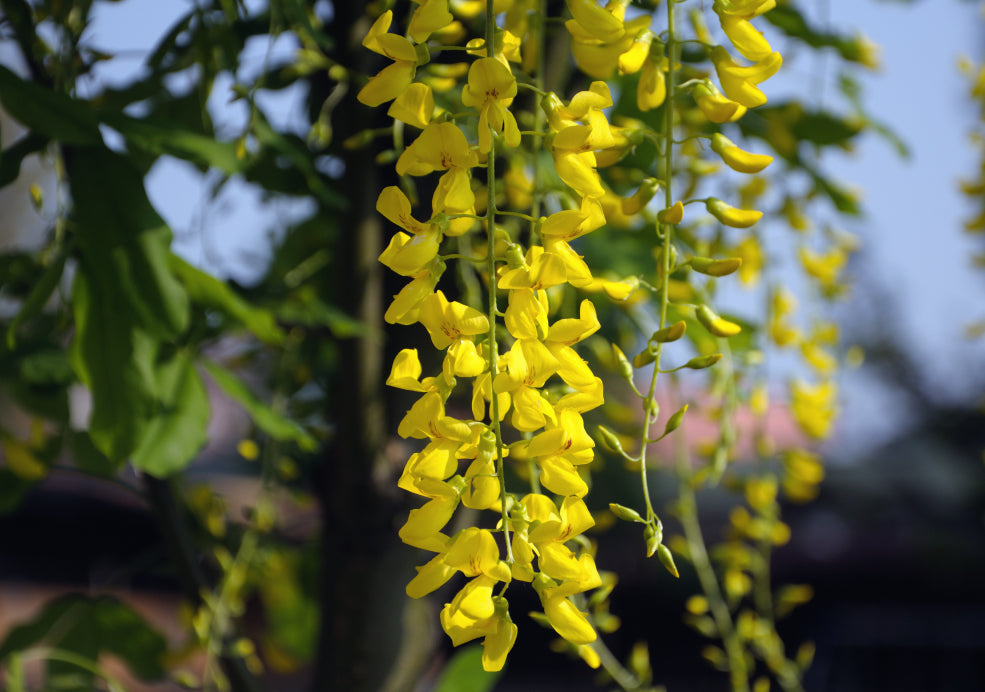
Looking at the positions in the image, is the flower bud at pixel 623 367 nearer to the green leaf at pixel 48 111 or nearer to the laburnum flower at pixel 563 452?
the laburnum flower at pixel 563 452

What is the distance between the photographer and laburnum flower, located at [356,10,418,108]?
0.31m

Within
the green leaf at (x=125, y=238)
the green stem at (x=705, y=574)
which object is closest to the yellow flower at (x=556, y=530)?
the green leaf at (x=125, y=238)

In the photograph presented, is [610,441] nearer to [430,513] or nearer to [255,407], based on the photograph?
[430,513]

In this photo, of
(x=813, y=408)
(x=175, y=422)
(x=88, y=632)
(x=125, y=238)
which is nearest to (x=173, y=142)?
(x=125, y=238)

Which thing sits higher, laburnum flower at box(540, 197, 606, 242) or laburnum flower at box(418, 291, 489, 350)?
laburnum flower at box(540, 197, 606, 242)

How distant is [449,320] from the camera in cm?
31

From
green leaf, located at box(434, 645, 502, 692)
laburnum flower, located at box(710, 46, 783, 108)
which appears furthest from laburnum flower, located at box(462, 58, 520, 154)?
green leaf, located at box(434, 645, 502, 692)

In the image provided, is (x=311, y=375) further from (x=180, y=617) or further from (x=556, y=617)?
(x=556, y=617)

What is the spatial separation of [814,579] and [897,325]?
2.37 m

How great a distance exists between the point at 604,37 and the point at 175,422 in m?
0.39

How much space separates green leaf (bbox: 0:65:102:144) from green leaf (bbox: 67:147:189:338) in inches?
1.2

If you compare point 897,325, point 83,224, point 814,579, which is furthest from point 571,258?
point 897,325

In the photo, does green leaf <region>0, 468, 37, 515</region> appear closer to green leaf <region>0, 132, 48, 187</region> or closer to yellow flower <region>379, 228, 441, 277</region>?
green leaf <region>0, 132, 48, 187</region>

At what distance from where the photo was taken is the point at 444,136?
11.9 inches
